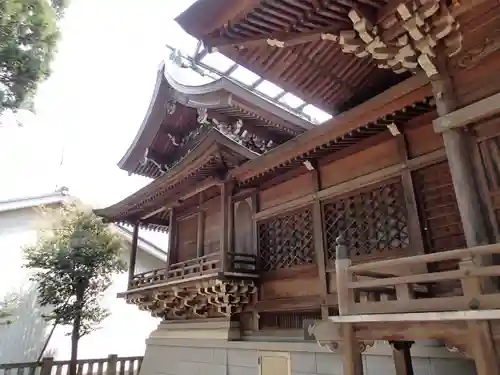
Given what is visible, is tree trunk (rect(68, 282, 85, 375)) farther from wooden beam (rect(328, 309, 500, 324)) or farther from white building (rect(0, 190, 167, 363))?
wooden beam (rect(328, 309, 500, 324))

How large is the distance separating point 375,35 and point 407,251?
2.73 m

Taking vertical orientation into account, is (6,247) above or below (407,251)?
above

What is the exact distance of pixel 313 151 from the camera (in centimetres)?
596

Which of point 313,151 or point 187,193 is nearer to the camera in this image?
point 313,151

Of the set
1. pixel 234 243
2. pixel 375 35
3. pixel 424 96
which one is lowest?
pixel 234 243

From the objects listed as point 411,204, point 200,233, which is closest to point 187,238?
point 200,233

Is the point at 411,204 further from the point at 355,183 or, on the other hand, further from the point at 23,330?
the point at 23,330

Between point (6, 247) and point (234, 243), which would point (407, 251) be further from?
point (6, 247)

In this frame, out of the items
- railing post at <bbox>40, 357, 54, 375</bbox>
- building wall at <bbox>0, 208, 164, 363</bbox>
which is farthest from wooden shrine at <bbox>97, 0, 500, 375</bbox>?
building wall at <bbox>0, 208, 164, 363</bbox>

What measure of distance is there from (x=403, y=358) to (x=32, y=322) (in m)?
13.6

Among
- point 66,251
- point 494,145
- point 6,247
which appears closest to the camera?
point 494,145

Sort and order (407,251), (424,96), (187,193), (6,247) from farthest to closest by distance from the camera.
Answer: (6,247)
(187,193)
(407,251)
(424,96)

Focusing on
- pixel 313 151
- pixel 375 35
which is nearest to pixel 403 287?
pixel 375 35

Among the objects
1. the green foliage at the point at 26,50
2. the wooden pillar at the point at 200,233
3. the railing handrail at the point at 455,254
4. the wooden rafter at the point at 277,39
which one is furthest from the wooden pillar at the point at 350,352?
the green foliage at the point at 26,50
